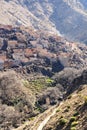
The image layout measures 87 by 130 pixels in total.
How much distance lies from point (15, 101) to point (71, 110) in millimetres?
83167

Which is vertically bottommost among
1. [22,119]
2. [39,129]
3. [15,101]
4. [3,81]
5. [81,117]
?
[81,117]

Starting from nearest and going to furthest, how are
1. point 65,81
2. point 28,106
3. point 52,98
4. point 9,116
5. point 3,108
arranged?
point 9,116
point 3,108
point 28,106
point 52,98
point 65,81

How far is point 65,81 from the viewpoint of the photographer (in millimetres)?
188625

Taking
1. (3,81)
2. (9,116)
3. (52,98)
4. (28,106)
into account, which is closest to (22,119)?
(9,116)

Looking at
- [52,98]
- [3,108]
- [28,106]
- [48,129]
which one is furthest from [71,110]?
[52,98]

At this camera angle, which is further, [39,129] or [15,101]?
[15,101]

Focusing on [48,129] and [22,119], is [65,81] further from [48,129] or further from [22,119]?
[48,129]

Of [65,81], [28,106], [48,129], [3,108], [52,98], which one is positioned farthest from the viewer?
[65,81]

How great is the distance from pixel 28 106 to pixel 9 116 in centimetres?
2594

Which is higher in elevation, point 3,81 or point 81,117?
point 3,81

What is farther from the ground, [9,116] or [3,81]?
[3,81]

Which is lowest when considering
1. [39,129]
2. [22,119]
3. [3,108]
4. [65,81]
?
[39,129]

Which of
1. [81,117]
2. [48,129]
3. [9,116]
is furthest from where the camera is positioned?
[9,116]

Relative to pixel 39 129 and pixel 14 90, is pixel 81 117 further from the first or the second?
pixel 14 90
